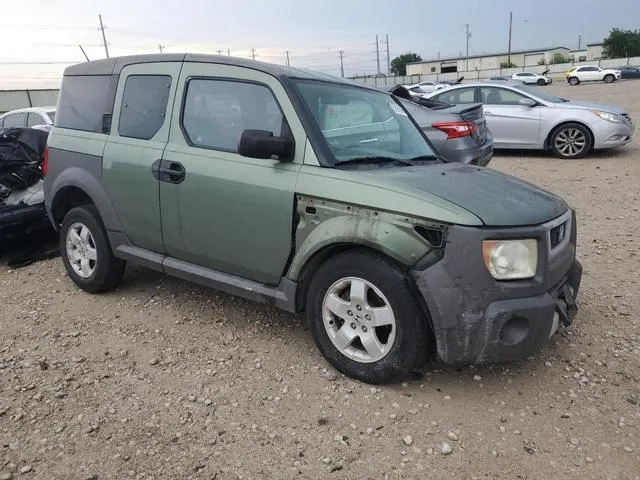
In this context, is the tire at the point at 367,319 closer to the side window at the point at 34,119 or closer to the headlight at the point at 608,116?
the side window at the point at 34,119

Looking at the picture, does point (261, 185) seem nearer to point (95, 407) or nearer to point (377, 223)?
point (377, 223)

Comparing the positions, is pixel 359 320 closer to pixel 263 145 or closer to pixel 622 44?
pixel 263 145

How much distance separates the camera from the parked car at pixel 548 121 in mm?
10234

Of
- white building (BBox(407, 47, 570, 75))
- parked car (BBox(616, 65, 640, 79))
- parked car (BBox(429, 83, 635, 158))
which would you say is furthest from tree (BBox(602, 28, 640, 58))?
parked car (BBox(429, 83, 635, 158))

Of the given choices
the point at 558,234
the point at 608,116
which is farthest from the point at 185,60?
the point at 608,116

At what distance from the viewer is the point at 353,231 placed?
2.96 meters

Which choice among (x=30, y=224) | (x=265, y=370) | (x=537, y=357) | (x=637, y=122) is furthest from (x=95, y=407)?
(x=637, y=122)

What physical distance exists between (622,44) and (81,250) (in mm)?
100149

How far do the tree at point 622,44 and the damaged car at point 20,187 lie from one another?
9635 cm

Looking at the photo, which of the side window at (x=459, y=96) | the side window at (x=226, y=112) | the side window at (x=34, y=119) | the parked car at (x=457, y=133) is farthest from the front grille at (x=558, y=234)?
the side window at (x=34, y=119)

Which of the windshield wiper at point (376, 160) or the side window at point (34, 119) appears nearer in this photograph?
the windshield wiper at point (376, 160)

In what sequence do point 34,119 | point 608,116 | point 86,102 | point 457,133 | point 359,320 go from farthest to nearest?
point 608,116
point 34,119
point 457,133
point 86,102
point 359,320

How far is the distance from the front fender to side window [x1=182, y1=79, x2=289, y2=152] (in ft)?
1.96

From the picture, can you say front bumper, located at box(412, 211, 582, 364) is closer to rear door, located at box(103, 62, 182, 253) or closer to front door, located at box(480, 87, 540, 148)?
rear door, located at box(103, 62, 182, 253)
